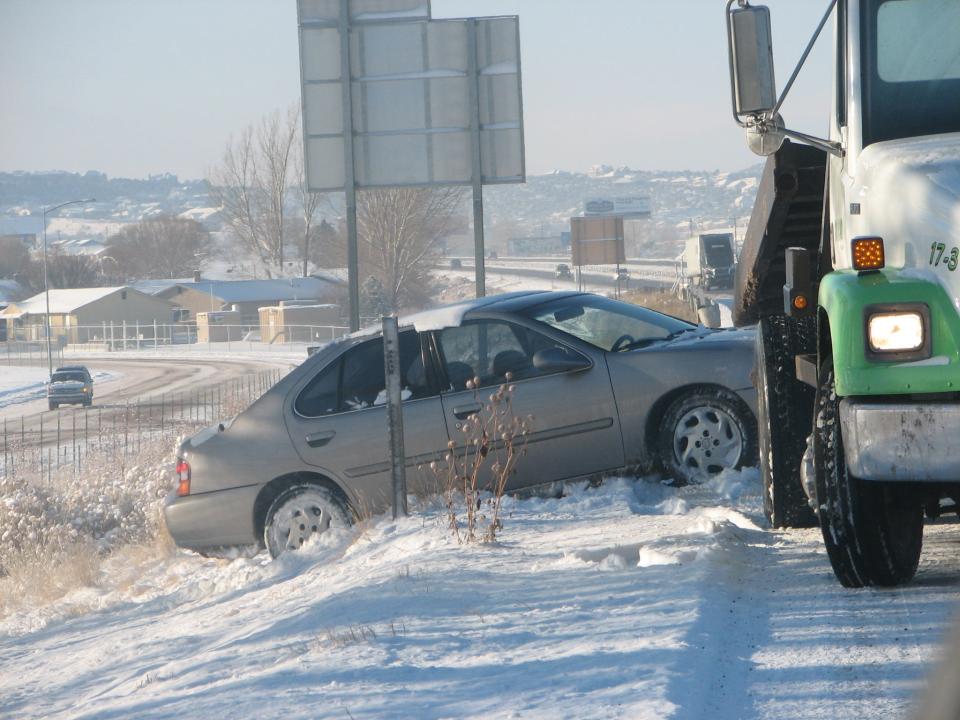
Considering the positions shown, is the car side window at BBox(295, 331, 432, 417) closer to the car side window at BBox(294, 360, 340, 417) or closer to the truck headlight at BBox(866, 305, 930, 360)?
the car side window at BBox(294, 360, 340, 417)

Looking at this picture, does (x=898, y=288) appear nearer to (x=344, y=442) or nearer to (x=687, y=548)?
(x=687, y=548)

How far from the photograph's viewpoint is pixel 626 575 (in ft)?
19.0

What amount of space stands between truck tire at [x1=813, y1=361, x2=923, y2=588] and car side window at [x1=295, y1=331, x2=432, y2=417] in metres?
4.15

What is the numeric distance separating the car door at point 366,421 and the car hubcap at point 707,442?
1.62 meters

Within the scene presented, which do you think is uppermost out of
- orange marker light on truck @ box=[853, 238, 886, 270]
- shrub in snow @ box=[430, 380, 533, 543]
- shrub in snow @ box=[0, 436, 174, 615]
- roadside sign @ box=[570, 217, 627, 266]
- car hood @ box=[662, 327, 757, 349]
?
roadside sign @ box=[570, 217, 627, 266]

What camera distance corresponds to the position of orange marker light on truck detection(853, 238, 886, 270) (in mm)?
4891

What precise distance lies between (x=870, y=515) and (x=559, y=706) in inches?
68.5

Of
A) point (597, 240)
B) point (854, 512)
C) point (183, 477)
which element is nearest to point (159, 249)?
point (597, 240)

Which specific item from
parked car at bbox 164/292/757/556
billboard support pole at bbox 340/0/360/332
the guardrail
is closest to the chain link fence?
billboard support pole at bbox 340/0/360/332

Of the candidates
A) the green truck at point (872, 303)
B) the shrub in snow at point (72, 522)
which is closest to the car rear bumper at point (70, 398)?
the shrub in snow at point (72, 522)

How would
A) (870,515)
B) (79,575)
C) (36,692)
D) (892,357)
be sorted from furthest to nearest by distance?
(79,575)
(36,692)
(870,515)
(892,357)

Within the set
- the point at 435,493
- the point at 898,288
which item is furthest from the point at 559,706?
the point at 435,493

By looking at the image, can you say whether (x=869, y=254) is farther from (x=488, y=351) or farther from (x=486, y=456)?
(x=488, y=351)

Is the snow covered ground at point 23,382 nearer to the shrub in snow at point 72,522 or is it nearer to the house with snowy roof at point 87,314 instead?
the house with snowy roof at point 87,314
